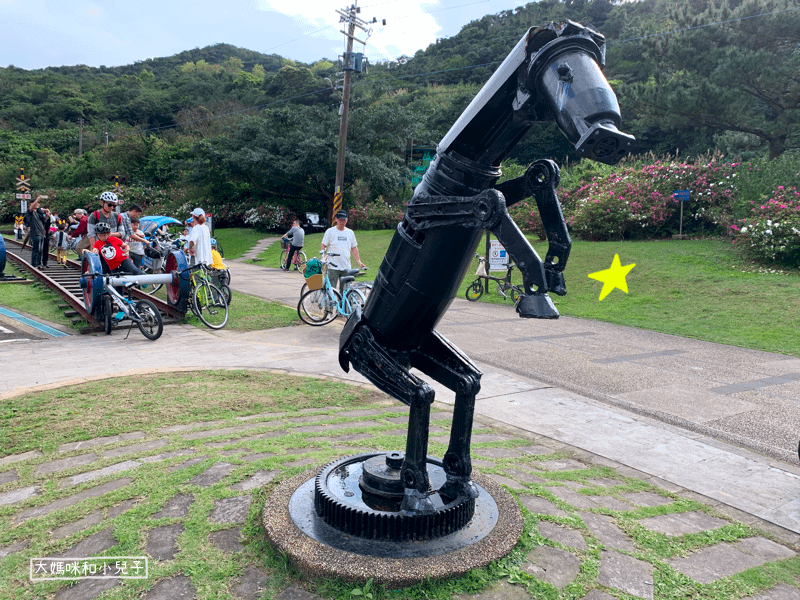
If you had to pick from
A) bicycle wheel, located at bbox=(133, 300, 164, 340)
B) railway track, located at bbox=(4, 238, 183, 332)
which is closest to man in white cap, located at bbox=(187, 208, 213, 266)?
railway track, located at bbox=(4, 238, 183, 332)

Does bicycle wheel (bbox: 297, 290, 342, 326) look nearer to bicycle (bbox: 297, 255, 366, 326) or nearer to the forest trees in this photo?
bicycle (bbox: 297, 255, 366, 326)

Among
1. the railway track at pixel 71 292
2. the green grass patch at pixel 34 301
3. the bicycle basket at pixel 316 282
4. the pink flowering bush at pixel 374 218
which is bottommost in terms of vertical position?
→ the green grass patch at pixel 34 301

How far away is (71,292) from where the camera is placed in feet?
37.2

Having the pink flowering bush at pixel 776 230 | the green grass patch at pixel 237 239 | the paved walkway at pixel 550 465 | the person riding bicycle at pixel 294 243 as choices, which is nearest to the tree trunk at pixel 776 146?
the pink flowering bush at pixel 776 230

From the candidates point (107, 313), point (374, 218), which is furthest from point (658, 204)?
point (374, 218)

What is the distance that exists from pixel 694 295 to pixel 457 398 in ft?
38.3

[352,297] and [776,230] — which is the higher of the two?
[776,230]

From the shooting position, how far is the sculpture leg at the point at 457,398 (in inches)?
110

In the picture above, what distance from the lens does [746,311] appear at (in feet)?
36.3

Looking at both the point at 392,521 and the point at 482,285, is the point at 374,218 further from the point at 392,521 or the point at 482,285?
the point at 392,521

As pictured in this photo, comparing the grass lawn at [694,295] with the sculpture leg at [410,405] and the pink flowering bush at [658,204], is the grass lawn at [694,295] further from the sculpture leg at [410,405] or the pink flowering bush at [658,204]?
the sculpture leg at [410,405]

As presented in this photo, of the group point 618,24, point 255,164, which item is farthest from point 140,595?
point 618,24

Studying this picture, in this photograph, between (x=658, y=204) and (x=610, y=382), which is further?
(x=658, y=204)

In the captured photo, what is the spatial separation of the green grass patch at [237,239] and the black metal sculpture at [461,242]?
24183mm
